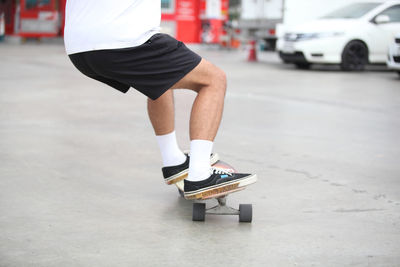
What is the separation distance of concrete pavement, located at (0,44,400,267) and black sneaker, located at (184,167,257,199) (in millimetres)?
173

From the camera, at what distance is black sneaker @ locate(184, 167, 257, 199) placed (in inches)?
146

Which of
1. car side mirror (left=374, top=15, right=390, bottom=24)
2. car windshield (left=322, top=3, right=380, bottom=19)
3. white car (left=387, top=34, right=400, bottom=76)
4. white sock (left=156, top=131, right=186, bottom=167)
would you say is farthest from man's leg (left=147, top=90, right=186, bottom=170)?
car windshield (left=322, top=3, right=380, bottom=19)

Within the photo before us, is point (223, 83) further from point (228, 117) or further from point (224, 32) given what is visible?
point (224, 32)

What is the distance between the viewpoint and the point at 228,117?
8.01 m

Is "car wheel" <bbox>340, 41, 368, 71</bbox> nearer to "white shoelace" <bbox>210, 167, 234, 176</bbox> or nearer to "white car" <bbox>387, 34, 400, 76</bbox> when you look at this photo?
"white car" <bbox>387, 34, 400, 76</bbox>

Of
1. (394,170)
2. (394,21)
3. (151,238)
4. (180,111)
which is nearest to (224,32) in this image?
(394,21)

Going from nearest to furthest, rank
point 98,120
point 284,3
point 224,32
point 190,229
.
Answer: point 190,229
point 98,120
point 284,3
point 224,32

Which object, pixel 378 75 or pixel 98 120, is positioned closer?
pixel 98 120

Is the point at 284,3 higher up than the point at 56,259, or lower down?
higher up

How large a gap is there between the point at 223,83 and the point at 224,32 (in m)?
27.5

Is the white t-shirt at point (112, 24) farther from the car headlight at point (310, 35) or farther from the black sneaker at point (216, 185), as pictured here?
the car headlight at point (310, 35)

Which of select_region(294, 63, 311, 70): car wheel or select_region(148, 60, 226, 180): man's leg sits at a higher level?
select_region(148, 60, 226, 180): man's leg

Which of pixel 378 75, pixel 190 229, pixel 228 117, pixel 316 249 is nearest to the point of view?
pixel 316 249

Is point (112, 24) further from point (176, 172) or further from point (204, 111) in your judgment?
point (176, 172)
